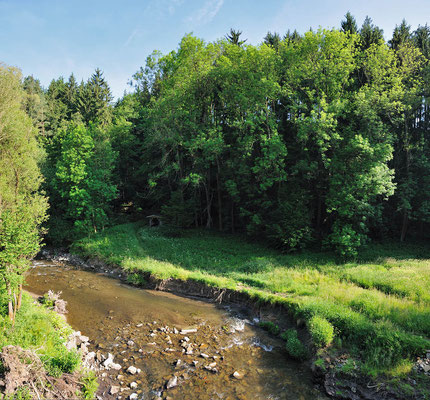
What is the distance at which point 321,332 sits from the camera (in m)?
10.5

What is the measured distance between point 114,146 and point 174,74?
54.7 ft

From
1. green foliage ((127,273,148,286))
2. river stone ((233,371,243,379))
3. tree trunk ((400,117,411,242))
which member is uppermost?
tree trunk ((400,117,411,242))

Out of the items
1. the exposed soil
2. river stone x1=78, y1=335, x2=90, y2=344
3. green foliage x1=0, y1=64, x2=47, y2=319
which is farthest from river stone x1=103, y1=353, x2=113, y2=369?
green foliage x1=0, y1=64, x2=47, y2=319

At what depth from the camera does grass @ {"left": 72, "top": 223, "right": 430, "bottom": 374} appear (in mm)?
10117

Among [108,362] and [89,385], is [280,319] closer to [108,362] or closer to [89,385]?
[108,362]

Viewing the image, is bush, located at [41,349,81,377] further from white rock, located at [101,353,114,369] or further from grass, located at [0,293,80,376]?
white rock, located at [101,353,114,369]

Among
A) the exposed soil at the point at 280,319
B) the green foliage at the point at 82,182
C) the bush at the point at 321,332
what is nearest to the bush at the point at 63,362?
the exposed soil at the point at 280,319

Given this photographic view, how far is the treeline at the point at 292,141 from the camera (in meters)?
22.5

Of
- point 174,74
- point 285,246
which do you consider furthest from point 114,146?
point 285,246

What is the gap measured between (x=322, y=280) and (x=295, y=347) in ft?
23.2

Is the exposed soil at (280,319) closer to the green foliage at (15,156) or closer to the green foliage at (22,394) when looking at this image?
the green foliage at (22,394)

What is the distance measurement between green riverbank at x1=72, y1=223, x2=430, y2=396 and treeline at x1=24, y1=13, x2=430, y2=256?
2501 mm

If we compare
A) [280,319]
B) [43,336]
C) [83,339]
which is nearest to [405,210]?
[280,319]

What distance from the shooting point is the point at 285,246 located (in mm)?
23500
